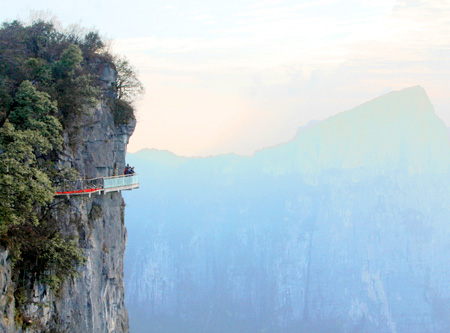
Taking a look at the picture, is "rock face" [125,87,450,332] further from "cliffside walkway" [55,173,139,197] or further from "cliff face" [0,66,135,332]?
"cliffside walkway" [55,173,139,197]

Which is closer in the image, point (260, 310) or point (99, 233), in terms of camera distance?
point (99, 233)

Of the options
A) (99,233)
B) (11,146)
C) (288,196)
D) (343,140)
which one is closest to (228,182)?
(288,196)

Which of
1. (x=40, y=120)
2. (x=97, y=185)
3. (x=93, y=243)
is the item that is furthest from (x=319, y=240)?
(x=40, y=120)

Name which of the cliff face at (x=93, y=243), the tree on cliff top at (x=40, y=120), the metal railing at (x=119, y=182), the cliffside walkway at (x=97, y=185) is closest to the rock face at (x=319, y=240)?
the cliff face at (x=93, y=243)

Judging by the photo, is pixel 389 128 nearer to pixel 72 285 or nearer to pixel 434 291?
pixel 434 291

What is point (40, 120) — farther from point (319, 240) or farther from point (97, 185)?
point (319, 240)

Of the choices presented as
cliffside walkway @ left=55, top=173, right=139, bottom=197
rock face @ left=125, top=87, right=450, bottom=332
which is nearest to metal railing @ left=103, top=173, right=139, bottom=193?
cliffside walkway @ left=55, top=173, right=139, bottom=197
